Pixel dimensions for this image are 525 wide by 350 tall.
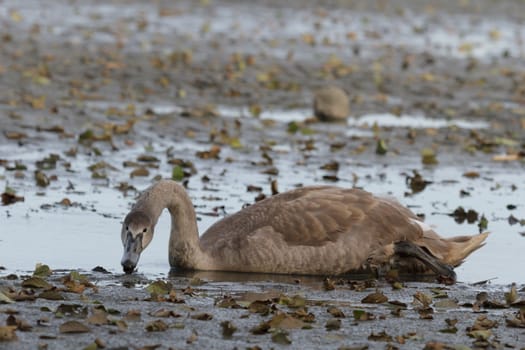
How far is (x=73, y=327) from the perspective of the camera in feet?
27.0

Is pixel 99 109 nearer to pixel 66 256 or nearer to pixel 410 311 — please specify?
pixel 66 256

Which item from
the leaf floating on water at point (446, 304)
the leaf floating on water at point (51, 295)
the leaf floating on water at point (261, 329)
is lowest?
the leaf floating on water at point (261, 329)

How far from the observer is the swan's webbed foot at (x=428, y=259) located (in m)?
11.3

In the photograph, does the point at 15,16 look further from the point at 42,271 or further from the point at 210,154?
the point at 42,271

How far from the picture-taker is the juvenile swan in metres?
11.1

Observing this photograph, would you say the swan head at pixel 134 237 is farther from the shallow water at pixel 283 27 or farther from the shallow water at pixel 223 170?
the shallow water at pixel 283 27

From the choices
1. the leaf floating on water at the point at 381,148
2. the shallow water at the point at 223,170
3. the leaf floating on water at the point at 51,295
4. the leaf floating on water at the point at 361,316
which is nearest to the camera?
the leaf floating on water at the point at 361,316

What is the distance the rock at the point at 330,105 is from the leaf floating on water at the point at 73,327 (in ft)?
40.2

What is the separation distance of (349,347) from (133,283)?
2531mm

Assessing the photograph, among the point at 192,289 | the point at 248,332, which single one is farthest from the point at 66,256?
the point at 248,332

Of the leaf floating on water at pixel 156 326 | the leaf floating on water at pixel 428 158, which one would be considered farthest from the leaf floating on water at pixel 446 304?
the leaf floating on water at pixel 428 158

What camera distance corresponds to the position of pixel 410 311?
9477mm

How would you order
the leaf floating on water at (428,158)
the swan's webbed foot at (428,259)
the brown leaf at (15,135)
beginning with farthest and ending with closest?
the leaf floating on water at (428,158) < the brown leaf at (15,135) < the swan's webbed foot at (428,259)

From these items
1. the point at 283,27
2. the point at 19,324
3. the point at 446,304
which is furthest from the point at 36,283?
the point at 283,27
